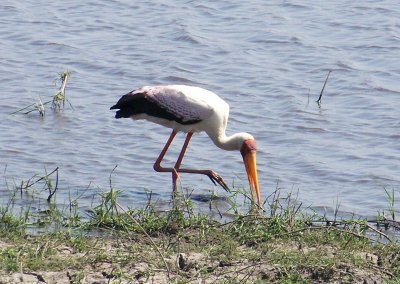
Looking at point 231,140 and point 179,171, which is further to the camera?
point 231,140

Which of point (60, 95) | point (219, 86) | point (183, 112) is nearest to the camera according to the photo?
point (183, 112)

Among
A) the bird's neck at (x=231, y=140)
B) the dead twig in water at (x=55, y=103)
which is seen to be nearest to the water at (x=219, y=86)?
the dead twig in water at (x=55, y=103)

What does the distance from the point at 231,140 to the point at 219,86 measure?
2481mm

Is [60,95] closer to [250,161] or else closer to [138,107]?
[138,107]

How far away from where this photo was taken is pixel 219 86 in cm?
1122

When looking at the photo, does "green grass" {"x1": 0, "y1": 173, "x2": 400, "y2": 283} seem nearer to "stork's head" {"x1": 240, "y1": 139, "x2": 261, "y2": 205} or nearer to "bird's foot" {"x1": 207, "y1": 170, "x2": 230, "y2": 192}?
"stork's head" {"x1": 240, "y1": 139, "x2": 261, "y2": 205}

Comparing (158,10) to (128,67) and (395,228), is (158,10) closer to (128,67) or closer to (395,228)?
(128,67)

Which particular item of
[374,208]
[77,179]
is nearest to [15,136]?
[77,179]

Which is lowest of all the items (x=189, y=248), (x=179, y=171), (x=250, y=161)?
(x=179, y=171)

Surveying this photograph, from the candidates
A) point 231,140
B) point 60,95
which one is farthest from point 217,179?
point 60,95

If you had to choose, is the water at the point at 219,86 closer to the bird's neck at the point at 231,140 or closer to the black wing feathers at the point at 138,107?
the bird's neck at the point at 231,140

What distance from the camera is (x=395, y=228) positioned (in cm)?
712

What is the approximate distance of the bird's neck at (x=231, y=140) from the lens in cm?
877

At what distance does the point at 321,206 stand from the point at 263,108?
104 inches
